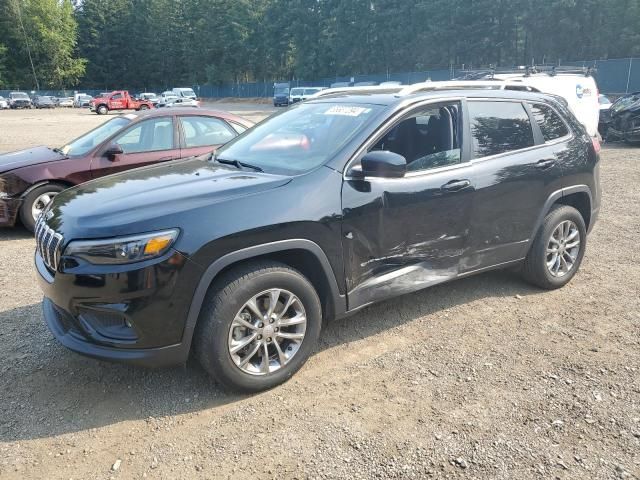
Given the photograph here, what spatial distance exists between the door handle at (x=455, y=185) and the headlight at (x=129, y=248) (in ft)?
6.82

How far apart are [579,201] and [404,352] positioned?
253 cm

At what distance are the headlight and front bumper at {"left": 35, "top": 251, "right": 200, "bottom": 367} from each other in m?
0.04

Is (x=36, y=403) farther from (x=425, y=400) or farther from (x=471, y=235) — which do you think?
(x=471, y=235)

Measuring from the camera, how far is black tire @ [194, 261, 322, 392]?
9.75 feet

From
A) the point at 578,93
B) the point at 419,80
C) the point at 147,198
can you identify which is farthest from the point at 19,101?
the point at 147,198

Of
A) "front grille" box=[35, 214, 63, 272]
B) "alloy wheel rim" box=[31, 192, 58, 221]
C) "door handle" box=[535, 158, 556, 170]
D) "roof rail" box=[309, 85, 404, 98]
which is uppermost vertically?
"roof rail" box=[309, 85, 404, 98]

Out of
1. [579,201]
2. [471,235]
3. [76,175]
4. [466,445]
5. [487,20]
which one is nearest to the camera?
[466,445]

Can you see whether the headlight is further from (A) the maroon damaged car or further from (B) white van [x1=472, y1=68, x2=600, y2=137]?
(B) white van [x1=472, y1=68, x2=600, y2=137]

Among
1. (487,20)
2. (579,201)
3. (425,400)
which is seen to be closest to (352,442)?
(425,400)

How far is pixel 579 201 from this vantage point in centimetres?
492

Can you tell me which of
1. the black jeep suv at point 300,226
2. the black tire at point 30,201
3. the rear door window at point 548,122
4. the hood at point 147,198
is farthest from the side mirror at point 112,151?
the rear door window at point 548,122

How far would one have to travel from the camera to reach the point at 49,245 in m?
3.07

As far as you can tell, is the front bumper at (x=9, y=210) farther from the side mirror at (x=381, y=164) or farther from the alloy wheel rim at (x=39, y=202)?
the side mirror at (x=381, y=164)

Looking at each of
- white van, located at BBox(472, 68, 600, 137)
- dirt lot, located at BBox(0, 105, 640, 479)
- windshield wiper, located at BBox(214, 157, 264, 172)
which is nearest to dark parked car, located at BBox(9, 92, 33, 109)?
Result: white van, located at BBox(472, 68, 600, 137)
